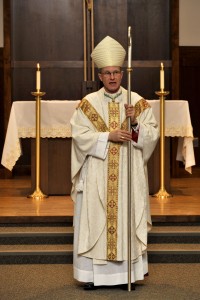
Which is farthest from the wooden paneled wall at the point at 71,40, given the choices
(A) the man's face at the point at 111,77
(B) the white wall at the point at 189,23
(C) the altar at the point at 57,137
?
(A) the man's face at the point at 111,77

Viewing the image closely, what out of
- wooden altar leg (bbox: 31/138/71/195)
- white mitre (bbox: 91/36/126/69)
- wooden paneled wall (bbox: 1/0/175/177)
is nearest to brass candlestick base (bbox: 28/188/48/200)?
wooden altar leg (bbox: 31/138/71/195)

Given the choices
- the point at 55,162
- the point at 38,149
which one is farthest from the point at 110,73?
the point at 55,162

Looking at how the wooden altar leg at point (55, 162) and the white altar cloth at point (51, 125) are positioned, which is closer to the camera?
the white altar cloth at point (51, 125)

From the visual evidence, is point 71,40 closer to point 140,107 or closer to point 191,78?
point 191,78

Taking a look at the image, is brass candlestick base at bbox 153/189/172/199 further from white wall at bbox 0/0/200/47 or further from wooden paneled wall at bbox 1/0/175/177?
white wall at bbox 0/0/200/47

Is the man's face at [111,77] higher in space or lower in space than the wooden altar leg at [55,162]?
higher

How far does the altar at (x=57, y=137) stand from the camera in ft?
27.5

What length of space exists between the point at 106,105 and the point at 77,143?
1.22 ft

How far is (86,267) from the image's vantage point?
19.1 feet

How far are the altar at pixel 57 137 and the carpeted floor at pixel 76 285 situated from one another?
2.05 meters

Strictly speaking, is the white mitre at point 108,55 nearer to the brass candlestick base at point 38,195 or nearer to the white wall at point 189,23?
the brass candlestick base at point 38,195

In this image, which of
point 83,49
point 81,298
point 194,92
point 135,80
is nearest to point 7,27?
point 83,49

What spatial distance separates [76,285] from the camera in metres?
5.99

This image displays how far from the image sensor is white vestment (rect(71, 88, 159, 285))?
581 cm
